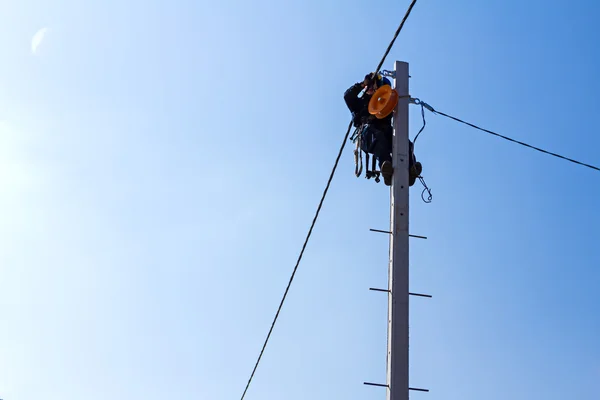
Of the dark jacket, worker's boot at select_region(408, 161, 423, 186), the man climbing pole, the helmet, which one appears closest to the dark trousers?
the man climbing pole

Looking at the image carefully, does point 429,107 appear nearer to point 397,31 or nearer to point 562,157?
point 397,31

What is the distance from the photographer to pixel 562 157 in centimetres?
1012

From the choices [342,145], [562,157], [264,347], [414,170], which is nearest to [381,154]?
[414,170]

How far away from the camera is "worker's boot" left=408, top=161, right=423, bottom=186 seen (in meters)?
8.41

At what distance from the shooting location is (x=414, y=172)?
8.42 meters

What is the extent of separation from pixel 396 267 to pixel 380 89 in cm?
219

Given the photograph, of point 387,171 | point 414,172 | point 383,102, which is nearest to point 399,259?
point 387,171

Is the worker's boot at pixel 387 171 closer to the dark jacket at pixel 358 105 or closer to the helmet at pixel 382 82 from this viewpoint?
the dark jacket at pixel 358 105

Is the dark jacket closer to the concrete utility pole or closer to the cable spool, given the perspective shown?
the cable spool

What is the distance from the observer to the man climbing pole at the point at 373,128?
8.46 m

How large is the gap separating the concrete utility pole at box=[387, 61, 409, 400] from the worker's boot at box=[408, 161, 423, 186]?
223 mm

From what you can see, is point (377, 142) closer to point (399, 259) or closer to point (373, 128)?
point (373, 128)

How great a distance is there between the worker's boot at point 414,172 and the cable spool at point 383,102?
2.11 ft

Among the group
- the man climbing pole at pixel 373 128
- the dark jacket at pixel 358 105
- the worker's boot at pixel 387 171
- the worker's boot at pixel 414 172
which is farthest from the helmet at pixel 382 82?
the worker's boot at pixel 387 171
